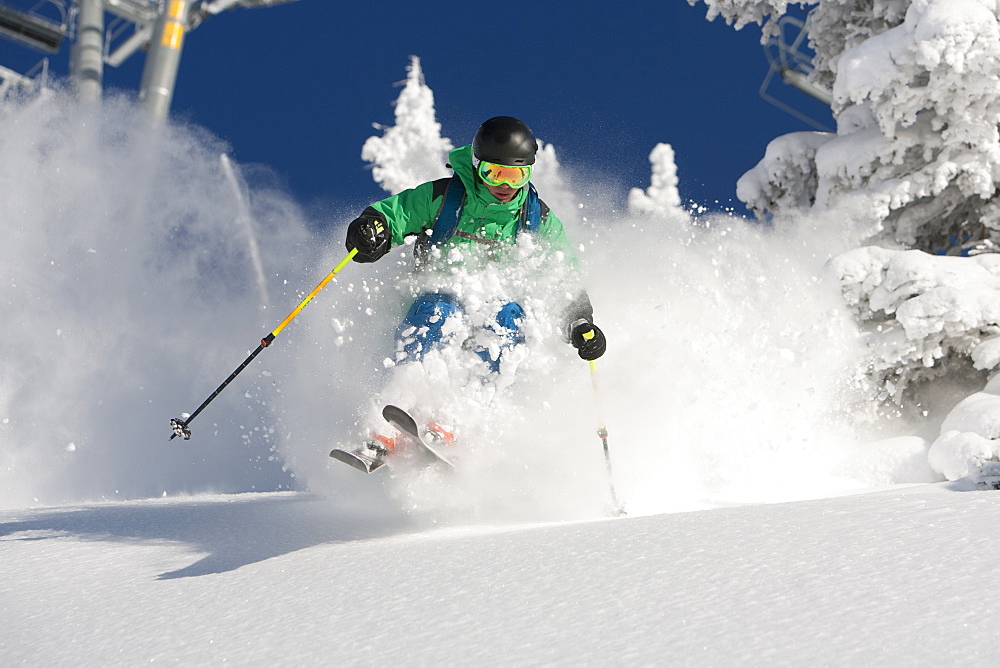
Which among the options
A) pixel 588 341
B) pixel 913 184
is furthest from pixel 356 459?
pixel 913 184

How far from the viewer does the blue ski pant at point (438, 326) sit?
14.5 ft

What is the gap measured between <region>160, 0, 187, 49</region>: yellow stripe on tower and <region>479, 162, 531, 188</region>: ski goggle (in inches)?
549

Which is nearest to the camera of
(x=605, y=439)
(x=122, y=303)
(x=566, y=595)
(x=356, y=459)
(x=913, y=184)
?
(x=566, y=595)

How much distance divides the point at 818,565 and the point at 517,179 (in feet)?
10.1

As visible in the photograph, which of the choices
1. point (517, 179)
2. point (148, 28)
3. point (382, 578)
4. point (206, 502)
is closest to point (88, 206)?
point (148, 28)

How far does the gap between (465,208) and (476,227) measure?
0.42 ft

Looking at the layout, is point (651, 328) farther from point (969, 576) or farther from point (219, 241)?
point (219, 241)

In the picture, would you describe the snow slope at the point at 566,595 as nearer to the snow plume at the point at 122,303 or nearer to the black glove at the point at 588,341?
the black glove at the point at 588,341

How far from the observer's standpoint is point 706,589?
1.92 meters

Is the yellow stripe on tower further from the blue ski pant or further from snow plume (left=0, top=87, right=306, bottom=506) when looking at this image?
the blue ski pant

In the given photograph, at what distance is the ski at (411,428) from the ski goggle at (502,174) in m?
1.50

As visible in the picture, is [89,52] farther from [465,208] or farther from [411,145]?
[465,208]

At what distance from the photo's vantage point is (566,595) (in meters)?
2.04

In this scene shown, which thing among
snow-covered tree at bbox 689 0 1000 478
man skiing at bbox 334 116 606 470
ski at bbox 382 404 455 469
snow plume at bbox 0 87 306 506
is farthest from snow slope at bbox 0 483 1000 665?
snow plume at bbox 0 87 306 506
